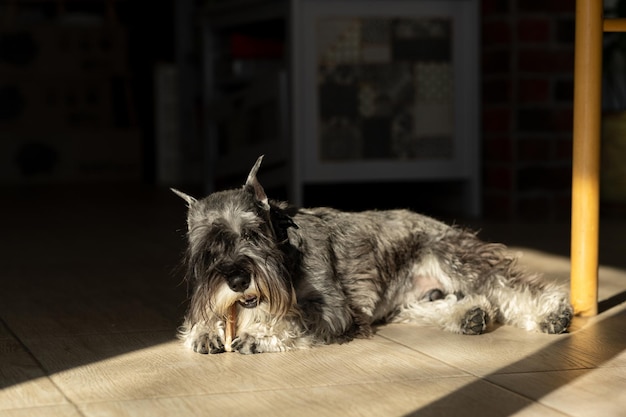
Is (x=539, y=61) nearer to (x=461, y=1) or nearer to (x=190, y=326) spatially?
(x=461, y=1)

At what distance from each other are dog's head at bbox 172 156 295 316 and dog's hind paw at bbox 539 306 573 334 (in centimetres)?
98

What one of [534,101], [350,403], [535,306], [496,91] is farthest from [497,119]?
[350,403]

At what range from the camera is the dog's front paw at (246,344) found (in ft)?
11.6

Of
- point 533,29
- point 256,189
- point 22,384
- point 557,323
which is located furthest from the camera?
point 533,29

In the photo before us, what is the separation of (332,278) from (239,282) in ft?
2.21

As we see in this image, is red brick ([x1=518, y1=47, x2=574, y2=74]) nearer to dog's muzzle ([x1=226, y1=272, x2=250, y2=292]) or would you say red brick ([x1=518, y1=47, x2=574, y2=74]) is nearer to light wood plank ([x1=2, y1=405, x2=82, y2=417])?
dog's muzzle ([x1=226, y1=272, x2=250, y2=292])

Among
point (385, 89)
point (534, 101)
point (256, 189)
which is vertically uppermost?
point (385, 89)

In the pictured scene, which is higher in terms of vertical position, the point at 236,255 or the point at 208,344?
the point at 236,255

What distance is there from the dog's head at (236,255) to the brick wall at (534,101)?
175 inches

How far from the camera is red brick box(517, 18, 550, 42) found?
7539mm

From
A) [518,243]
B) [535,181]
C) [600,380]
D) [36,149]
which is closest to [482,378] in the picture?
[600,380]

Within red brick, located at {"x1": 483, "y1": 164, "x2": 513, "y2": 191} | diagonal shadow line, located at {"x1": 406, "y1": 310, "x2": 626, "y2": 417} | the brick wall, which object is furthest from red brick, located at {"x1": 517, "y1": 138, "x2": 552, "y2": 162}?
diagonal shadow line, located at {"x1": 406, "y1": 310, "x2": 626, "y2": 417}

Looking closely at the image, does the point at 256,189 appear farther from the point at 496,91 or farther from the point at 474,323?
the point at 496,91

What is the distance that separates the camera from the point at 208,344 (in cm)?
357
